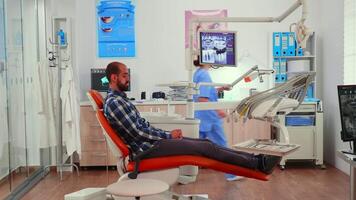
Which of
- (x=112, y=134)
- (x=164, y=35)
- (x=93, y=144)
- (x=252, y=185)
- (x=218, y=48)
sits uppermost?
(x=164, y=35)

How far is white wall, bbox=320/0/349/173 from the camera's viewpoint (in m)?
5.19

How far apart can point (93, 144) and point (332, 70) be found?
330 centimetres

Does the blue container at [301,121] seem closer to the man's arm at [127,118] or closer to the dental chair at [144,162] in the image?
the dental chair at [144,162]

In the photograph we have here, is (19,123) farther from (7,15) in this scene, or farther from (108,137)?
(108,137)

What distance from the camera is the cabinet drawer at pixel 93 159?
546 cm

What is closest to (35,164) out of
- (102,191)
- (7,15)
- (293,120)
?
(7,15)

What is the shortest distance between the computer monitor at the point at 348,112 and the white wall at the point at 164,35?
11.4ft

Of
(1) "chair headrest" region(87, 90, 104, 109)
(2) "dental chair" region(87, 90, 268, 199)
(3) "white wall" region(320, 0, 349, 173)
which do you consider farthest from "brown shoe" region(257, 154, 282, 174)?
(3) "white wall" region(320, 0, 349, 173)

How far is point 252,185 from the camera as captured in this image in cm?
461

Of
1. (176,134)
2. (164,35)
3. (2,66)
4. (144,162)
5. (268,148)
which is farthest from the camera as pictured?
(164,35)

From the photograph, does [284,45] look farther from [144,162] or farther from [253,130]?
[144,162]

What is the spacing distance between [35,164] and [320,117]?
12.1 ft

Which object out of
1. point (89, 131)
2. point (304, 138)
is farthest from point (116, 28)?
point (304, 138)

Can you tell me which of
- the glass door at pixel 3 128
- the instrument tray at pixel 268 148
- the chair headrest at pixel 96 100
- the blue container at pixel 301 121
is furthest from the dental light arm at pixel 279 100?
the glass door at pixel 3 128
